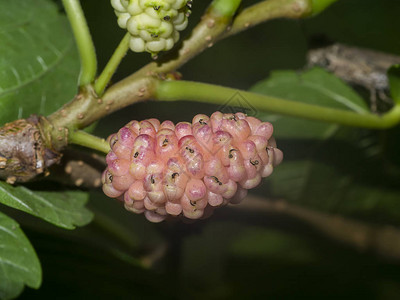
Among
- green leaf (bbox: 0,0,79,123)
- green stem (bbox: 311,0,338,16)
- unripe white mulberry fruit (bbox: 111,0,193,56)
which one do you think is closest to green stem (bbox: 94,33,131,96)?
unripe white mulberry fruit (bbox: 111,0,193,56)

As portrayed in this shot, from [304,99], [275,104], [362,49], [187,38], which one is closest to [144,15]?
[187,38]

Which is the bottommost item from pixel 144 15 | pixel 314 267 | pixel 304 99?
pixel 314 267

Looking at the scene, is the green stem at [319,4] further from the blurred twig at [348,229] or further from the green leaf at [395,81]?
the blurred twig at [348,229]

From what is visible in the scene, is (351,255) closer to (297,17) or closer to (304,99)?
(304,99)

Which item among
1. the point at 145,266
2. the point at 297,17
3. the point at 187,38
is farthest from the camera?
the point at 145,266

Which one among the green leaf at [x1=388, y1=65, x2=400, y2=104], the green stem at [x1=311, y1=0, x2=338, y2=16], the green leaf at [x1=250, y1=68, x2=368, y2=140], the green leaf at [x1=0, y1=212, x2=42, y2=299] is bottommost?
the green leaf at [x1=250, y1=68, x2=368, y2=140]

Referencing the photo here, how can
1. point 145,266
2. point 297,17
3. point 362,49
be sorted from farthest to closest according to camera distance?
point 362,49, point 145,266, point 297,17

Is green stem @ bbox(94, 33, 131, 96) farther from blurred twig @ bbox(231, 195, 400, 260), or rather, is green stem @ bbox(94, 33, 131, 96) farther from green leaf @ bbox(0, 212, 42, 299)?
blurred twig @ bbox(231, 195, 400, 260)

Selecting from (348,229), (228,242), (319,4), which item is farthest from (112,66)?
(228,242)
